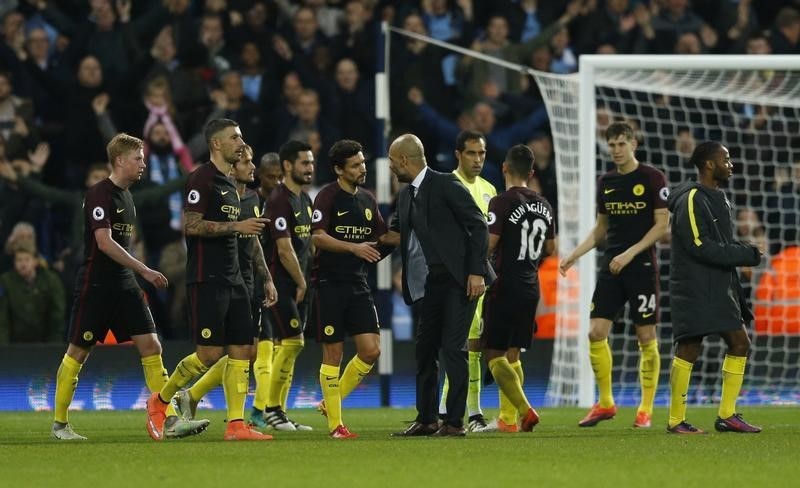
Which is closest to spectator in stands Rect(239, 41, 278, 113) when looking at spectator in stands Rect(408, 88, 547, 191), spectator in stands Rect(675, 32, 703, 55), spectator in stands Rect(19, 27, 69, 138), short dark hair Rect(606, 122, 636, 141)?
spectator in stands Rect(408, 88, 547, 191)

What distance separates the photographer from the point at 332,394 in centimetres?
1012

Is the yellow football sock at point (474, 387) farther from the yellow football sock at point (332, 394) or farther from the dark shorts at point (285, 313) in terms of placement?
the dark shorts at point (285, 313)

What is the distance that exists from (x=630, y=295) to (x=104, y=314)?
3815 mm

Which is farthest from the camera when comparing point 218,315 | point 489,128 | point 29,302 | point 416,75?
point 416,75

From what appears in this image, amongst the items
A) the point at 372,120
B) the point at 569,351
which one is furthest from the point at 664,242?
the point at 372,120

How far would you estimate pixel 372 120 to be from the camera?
1703 centimetres

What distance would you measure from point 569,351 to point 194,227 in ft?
18.9

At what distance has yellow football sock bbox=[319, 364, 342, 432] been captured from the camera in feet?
32.9

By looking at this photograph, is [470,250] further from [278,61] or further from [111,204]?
[278,61]

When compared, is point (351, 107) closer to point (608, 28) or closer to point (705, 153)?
point (608, 28)

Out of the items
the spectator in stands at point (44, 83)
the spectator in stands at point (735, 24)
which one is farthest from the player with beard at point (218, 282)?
the spectator in stands at point (735, 24)

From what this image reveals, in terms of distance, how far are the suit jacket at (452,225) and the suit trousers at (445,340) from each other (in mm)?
117

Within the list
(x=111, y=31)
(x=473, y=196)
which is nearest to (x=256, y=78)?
(x=111, y=31)

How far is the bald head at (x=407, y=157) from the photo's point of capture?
32.0 ft
